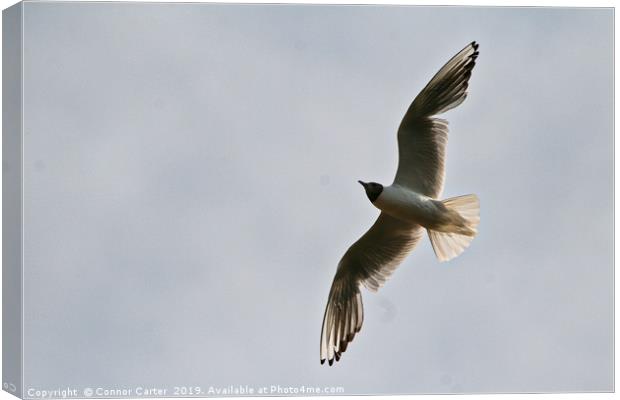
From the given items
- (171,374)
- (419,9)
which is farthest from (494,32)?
(171,374)

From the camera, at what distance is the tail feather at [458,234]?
524cm

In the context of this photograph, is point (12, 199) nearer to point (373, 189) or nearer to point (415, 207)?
point (373, 189)

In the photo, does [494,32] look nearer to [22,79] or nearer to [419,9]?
[419,9]

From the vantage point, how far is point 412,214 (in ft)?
17.3

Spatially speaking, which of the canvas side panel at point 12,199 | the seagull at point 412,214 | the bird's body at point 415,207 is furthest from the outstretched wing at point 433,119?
the canvas side panel at point 12,199

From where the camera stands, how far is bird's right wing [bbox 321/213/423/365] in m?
5.54

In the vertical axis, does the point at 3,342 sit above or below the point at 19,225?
below

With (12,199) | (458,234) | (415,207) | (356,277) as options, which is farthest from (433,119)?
(12,199)

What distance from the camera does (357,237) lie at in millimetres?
5723

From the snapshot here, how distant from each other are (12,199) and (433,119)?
1737 millimetres

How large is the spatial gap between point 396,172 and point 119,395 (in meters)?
1.48

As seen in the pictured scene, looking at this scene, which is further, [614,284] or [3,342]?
[614,284]

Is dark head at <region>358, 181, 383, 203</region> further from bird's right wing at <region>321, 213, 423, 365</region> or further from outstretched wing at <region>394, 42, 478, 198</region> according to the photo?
bird's right wing at <region>321, 213, 423, 365</region>

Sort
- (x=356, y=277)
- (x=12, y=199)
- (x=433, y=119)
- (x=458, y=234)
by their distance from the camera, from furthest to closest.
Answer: (x=356, y=277), (x=458, y=234), (x=433, y=119), (x=12, y=199)
